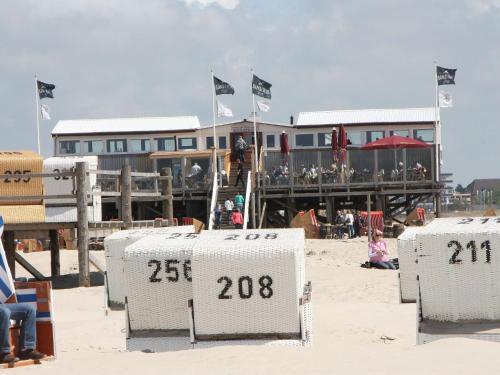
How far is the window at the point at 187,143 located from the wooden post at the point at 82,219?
29.7 meters

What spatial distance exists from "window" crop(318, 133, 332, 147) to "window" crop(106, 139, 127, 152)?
8.61 meters

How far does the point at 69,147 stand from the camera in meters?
51.4

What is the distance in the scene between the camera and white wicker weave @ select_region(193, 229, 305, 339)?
10.5 meters

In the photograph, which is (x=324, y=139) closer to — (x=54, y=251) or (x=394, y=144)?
(x=394, y=144)

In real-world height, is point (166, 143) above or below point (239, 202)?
above

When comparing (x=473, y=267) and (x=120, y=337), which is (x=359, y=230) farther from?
(x=473, y=267)

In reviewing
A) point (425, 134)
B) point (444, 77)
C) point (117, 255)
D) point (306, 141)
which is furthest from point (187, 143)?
point (117, 255)

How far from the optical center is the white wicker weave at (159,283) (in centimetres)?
1110

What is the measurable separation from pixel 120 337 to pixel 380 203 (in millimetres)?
27959

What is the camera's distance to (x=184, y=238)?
1156 cm

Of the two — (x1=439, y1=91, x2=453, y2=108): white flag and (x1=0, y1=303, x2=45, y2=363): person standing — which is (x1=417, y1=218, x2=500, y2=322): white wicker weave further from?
(x1=439, y1=91, x2=453, y2=108): white flag

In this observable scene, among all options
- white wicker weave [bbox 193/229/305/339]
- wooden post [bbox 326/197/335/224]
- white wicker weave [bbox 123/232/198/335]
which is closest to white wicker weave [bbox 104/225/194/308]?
white wicker weave [bbox 123/232/198/335]

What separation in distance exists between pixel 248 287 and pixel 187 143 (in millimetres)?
40122

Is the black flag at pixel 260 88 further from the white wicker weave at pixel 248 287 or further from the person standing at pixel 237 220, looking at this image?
the white wicker weave at pixel 248 287
